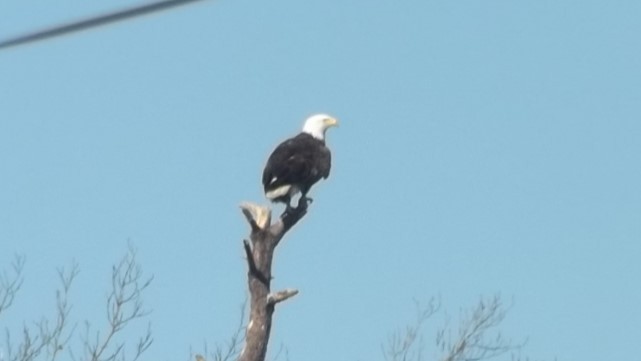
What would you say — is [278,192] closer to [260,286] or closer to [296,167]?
[296,167]

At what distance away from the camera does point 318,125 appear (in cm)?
1373

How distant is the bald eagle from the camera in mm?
12195

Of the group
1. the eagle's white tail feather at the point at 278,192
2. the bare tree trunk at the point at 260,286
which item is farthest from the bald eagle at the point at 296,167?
the bare tree trunk at the point at 260,286

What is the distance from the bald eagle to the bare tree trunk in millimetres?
844

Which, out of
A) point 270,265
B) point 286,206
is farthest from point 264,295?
point 286,206

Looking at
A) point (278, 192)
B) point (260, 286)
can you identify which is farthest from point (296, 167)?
point (260, 286)

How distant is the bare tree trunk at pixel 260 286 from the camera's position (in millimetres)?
10734

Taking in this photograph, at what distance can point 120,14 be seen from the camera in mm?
4977

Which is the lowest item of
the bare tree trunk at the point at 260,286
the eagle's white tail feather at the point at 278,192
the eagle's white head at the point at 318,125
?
the bare tree trunk at the point at 260,286

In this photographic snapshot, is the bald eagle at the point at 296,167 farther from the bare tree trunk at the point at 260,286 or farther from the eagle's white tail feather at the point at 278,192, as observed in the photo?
the bare tree trunk at the point at 260,286

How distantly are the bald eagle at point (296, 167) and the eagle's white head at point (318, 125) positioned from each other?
4cm

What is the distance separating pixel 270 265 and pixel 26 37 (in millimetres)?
5583

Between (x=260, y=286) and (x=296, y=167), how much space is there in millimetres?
1807

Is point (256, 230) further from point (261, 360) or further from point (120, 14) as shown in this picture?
point (120, 14)
